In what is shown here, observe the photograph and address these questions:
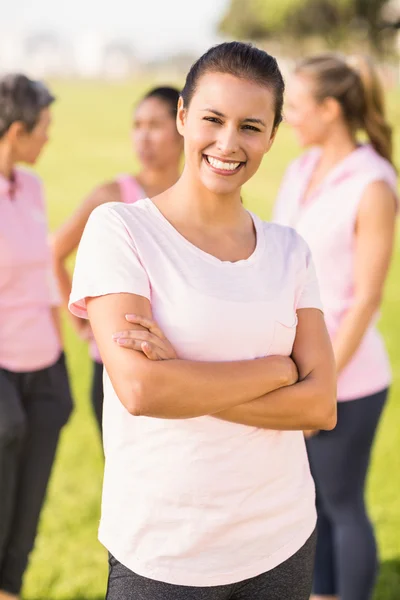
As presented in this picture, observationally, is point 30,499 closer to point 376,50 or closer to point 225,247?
point 225,247

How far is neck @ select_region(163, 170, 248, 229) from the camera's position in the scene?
6.67 ft

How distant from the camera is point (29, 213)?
3412 millimetres

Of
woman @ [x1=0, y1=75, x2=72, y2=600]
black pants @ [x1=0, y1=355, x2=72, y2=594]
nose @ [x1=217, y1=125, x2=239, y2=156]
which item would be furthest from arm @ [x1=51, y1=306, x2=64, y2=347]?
nose @ [x1=217, y1=125, x2=239, y2=156]

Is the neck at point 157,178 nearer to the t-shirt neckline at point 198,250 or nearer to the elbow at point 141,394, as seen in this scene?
the t-shirt neckline at point 198,250

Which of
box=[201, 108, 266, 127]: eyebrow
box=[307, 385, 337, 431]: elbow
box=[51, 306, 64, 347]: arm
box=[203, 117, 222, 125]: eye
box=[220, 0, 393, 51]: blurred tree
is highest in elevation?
box=[201, 108, 266, 127]: eyebrow

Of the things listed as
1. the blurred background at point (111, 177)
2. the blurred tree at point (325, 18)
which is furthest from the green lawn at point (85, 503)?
the blurred tree at point (325, 18)

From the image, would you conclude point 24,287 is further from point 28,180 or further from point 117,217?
point 117,217

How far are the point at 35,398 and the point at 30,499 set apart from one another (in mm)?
413

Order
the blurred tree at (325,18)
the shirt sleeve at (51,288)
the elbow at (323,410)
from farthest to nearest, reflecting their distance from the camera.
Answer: the blurred tree at (325,18) < the shirt sleeve at (51,288) < the elbow at (323,410)

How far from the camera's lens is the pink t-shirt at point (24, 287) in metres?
3.22

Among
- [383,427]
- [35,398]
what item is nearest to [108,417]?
[35,398]

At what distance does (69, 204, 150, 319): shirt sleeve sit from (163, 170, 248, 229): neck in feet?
0.60

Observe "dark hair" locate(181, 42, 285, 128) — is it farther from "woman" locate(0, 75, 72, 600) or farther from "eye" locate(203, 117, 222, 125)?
"woman" locate(0, 75, 72, 600)

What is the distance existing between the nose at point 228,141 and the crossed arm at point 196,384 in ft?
1.37
